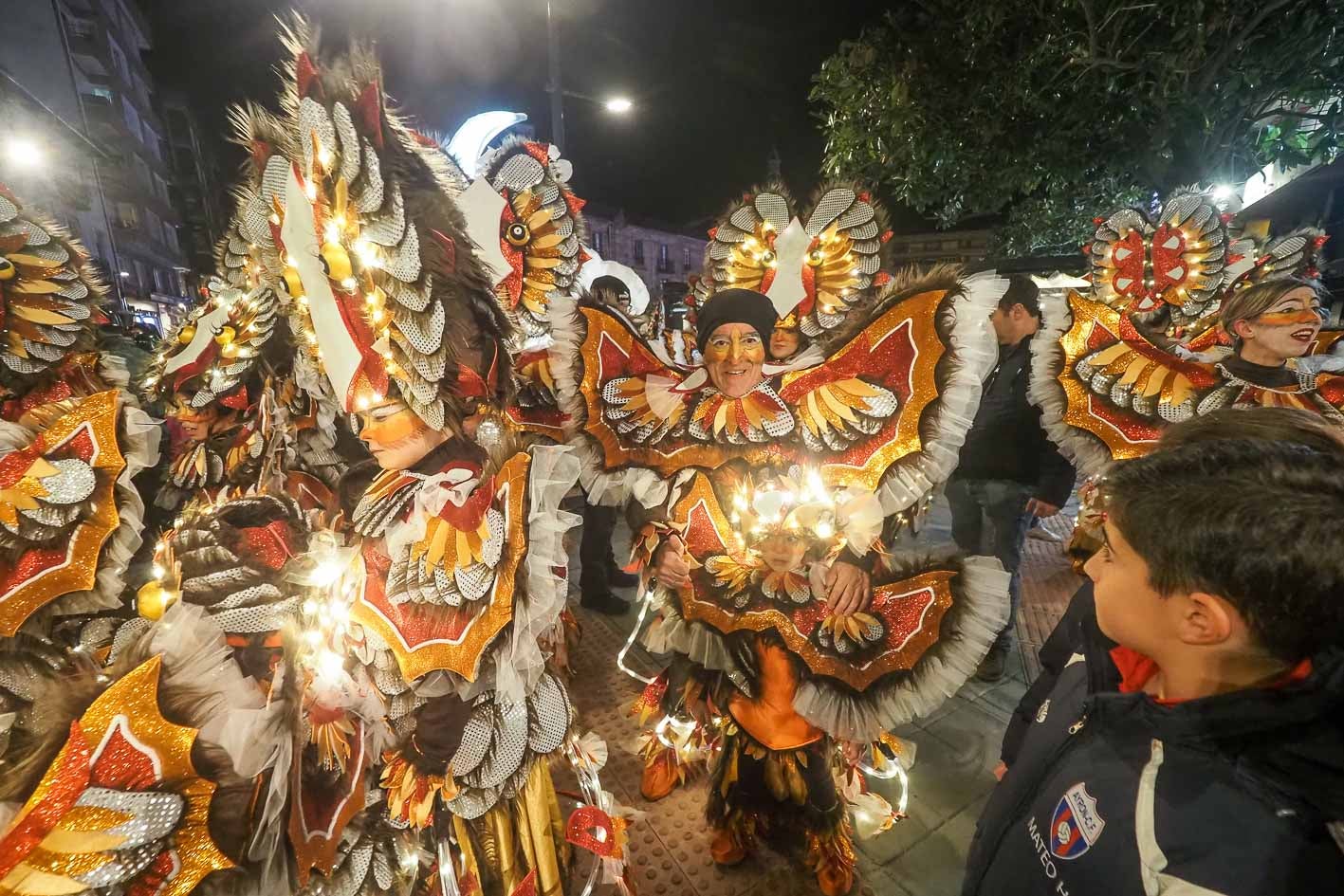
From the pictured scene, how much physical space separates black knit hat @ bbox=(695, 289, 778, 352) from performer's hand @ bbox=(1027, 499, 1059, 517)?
252cm

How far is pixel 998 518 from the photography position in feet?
10.9

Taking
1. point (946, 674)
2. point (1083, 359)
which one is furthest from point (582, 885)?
point (1083, 359)

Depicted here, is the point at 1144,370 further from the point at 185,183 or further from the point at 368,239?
the point at 185,183

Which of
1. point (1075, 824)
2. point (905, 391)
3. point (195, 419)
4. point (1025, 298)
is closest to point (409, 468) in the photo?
point (905, 391)

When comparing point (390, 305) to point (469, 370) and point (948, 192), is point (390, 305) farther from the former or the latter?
point (948, 192)

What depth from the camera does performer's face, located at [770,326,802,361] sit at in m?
2.40

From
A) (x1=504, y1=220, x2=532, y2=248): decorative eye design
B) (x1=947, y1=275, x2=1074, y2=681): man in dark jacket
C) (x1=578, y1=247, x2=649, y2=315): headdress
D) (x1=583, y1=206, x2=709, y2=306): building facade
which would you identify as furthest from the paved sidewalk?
(x1=583, y1=206, x2=709, y2=306): building facade

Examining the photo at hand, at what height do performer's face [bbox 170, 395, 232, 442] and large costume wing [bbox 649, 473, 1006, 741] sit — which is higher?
performer's face [bbox 170, 395, 232, 442]

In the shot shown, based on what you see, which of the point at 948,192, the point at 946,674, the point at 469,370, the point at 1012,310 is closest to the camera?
the point at 469,370

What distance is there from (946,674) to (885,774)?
77 centimetres

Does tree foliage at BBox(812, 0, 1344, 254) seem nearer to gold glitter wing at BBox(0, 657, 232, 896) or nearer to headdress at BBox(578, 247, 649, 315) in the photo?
headdress at BBox(578, 247, 649, 315)

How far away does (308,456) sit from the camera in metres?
2.43

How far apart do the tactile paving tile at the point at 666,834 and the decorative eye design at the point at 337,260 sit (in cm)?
235

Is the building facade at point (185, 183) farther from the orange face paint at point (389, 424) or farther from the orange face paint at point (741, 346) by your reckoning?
the orange face paint at point (741, 346)
